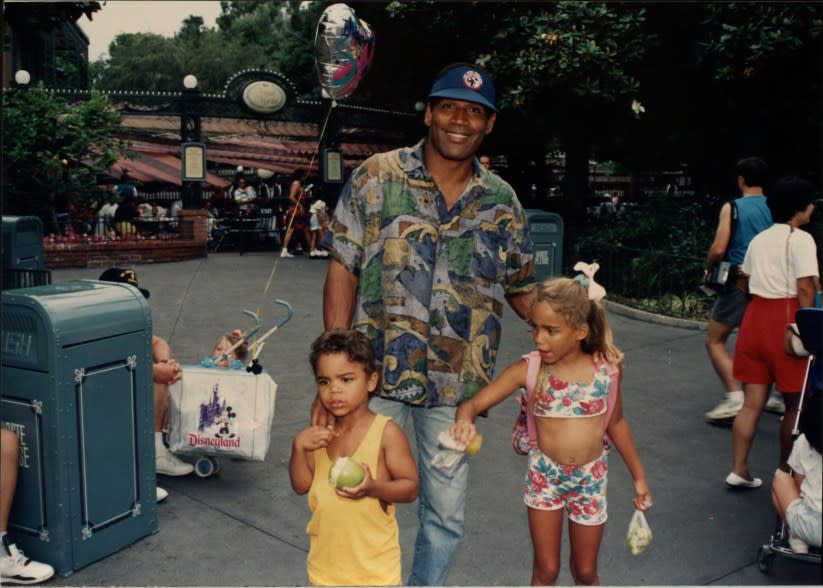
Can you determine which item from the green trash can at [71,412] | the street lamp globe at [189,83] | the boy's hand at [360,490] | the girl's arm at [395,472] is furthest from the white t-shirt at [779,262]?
the street lamp globe at [189,83]

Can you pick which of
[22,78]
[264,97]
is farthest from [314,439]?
[22,78]

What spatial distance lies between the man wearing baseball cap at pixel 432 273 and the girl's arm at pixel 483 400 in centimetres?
10

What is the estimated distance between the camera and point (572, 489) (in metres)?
3.43

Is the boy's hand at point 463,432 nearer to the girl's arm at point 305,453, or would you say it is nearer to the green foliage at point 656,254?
the girl's arm at point 305,453

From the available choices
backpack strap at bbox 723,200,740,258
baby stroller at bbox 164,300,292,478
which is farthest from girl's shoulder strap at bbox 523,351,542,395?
backpack strap at bbox 723,200,740,258

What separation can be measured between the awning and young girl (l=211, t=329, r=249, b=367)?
614 inches

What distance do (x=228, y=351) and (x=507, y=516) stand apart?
1.91 meters

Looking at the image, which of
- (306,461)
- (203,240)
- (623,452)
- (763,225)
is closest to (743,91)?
A: (763,225)

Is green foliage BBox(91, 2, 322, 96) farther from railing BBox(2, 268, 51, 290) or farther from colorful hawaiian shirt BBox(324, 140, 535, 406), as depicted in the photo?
colorful hawaiian shirt BBox(324, 140, 535, 406)

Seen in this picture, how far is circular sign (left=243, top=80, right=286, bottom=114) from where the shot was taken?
18094 mm

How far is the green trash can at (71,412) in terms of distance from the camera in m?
3.98

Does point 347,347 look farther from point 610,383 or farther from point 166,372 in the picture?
point 166,372

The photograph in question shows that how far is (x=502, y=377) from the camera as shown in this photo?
3.37m

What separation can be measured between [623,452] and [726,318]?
339 cm
